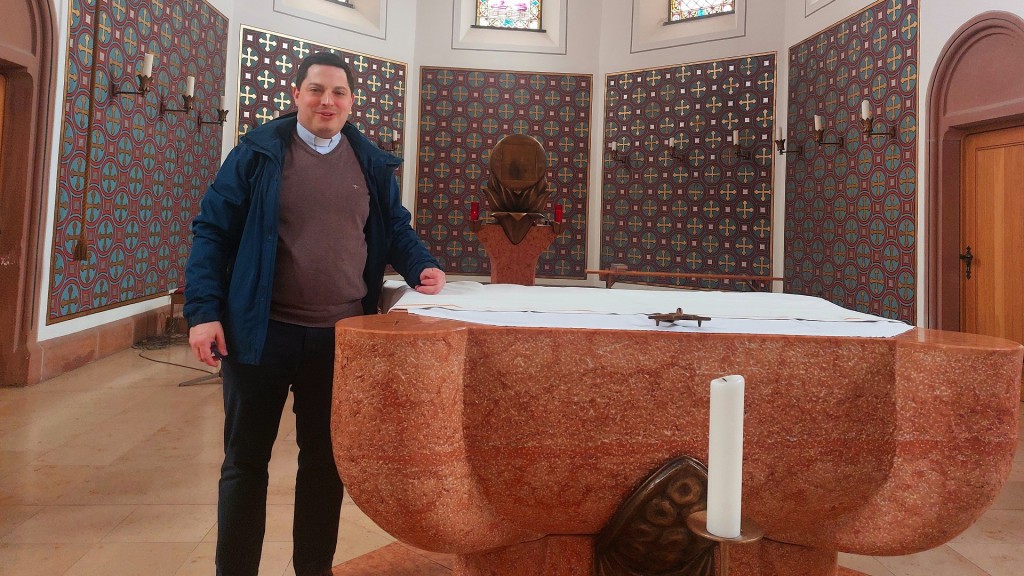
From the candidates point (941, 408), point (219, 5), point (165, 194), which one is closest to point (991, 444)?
point (941, 408)

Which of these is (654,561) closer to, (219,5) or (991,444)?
(991,444)

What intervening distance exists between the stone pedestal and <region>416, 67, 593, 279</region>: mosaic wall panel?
685cm

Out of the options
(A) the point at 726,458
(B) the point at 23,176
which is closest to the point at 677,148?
(B) the point at 23,176

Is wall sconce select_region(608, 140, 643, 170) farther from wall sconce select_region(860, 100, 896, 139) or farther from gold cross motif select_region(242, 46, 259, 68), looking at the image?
gold cross motif select_region(242, 46, 259, 68)

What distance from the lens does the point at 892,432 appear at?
1326mm

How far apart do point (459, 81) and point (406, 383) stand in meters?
9.93

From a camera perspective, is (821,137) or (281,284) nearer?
(281,284)

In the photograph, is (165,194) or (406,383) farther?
(165,194)

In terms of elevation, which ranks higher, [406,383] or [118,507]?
[406,383]

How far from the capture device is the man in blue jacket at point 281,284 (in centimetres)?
185

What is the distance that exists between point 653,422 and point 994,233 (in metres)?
6.26

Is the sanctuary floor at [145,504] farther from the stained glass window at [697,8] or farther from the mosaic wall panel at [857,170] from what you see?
the stained glass window at [697,8]

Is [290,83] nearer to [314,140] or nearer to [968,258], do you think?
[314,140]

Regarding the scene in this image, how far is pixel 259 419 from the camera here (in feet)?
6.34
